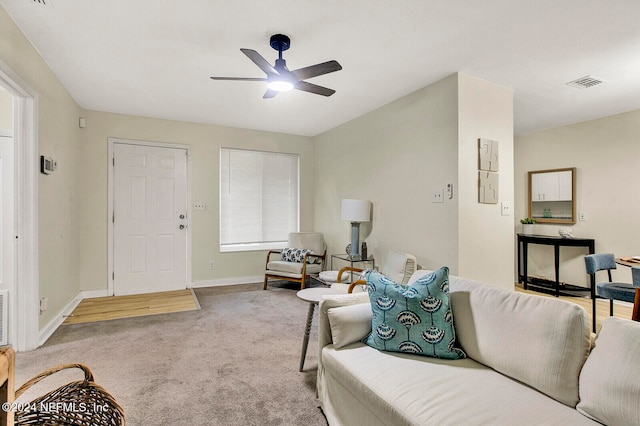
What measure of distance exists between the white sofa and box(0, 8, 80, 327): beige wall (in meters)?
2.76

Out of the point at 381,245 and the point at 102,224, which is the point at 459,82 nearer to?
the point at 381,245

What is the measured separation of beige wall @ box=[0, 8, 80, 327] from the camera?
2.37 m

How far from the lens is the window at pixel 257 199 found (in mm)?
5055

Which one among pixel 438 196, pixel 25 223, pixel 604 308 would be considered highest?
pixel 438 196

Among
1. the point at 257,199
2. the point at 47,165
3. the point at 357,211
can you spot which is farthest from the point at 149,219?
the point at 357,211

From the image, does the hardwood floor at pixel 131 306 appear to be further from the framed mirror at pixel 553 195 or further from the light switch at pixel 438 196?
the framed mirror at pixel 553 195

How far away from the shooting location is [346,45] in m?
2.49

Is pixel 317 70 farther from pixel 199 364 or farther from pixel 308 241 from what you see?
pixel 308 241

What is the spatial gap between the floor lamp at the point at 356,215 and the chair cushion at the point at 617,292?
93.7 inches

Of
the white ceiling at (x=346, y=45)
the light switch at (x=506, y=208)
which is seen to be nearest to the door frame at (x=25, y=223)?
the white ceiling at (x=346, y=45)

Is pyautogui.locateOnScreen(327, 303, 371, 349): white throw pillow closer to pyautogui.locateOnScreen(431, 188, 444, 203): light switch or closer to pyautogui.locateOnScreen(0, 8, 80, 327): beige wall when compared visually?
pyautogui.locateOnScreen(431, 188, 444, 203): light switch

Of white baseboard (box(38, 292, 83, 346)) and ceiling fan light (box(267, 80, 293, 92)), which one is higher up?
ceiling fan light (box(267, 80, 293, 92))

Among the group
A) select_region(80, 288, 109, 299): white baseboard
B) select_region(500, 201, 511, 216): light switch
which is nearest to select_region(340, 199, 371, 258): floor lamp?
select_region(500, 201, 511, 216): light switch

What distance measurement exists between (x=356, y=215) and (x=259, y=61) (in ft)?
7.50
